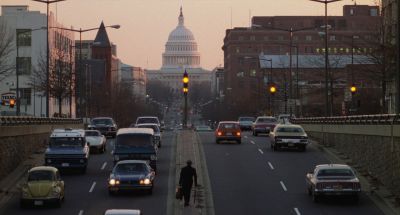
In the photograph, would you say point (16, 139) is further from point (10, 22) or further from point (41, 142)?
point (10, 22)

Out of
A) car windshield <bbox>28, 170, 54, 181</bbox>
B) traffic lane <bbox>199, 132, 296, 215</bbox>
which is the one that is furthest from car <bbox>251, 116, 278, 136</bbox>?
car windshield <bbox>28, 170, 54, 181</bbox>

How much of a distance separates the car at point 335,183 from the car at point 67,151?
40.2ft

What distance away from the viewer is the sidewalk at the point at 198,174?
32312 millimetres

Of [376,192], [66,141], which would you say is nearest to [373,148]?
[376,192]

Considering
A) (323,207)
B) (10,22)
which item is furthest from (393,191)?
(10,22)

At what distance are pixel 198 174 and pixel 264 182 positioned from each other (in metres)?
3.17

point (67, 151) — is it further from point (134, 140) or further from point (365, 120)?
point (365, 120)

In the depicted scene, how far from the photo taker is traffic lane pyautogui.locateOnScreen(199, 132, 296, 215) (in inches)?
1320

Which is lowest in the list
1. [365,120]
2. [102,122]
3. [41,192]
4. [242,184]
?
[242,184]

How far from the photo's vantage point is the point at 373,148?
4116 centimetres

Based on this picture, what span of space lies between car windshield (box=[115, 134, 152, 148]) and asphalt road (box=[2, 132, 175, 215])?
148 centimetres

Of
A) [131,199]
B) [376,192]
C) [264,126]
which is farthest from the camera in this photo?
[264,126]

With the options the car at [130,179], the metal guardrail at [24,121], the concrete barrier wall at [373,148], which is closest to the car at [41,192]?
the car at [130,179]

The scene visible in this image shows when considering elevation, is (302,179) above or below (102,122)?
below
